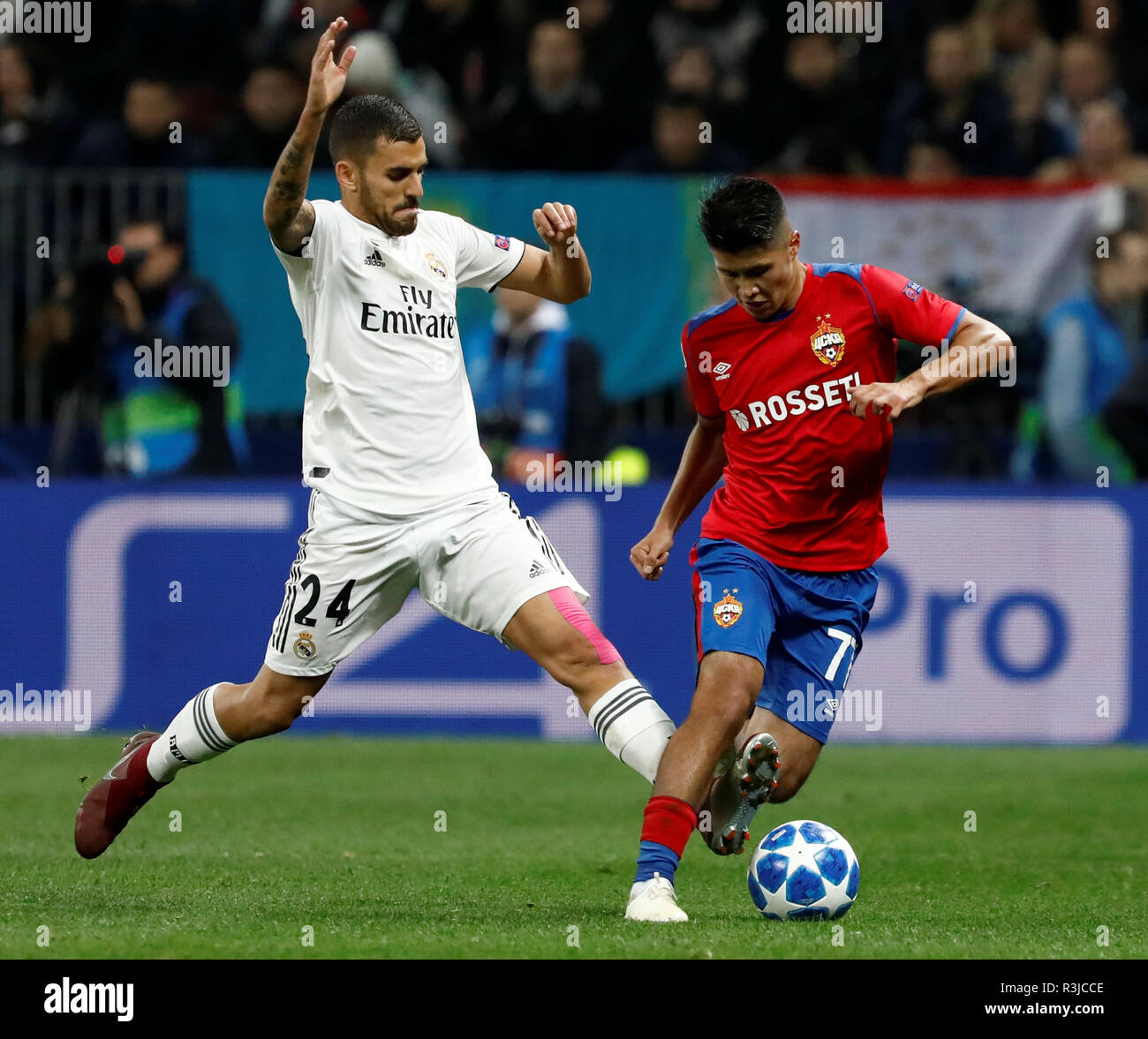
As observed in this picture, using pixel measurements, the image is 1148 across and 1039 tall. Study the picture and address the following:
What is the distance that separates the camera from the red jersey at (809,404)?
6973mm

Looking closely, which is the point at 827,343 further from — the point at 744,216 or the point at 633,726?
the point at 633,726

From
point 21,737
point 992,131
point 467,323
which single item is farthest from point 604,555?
point 992,131

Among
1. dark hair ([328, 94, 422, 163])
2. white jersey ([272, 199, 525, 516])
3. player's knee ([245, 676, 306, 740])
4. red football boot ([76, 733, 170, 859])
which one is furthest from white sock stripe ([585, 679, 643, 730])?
dark hair ([328, 94, 422, 163])

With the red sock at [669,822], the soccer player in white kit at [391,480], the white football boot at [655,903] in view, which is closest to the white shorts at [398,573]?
the soccer player in white kit at [391,480]

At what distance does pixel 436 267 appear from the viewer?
22.2 ft

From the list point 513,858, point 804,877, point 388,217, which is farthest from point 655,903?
point 388,217

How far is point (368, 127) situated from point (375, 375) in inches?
31.0

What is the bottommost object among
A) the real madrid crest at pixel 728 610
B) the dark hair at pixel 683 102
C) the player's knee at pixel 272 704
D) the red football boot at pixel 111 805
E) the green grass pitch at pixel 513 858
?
the green grass pitch at pixel 513 858

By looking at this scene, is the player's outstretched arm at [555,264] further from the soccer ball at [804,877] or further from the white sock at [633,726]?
the soccer ball at [804,877]

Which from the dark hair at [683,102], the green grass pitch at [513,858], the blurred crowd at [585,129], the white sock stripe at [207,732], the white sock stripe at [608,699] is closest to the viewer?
the green grass pitch at [513,858]

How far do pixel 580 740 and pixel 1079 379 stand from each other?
381 centimetres

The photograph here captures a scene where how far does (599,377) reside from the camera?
1241 centimetres

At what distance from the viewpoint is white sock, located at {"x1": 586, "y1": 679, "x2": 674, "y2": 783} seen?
6.37 metres

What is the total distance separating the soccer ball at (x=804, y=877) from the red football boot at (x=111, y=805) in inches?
83.6
